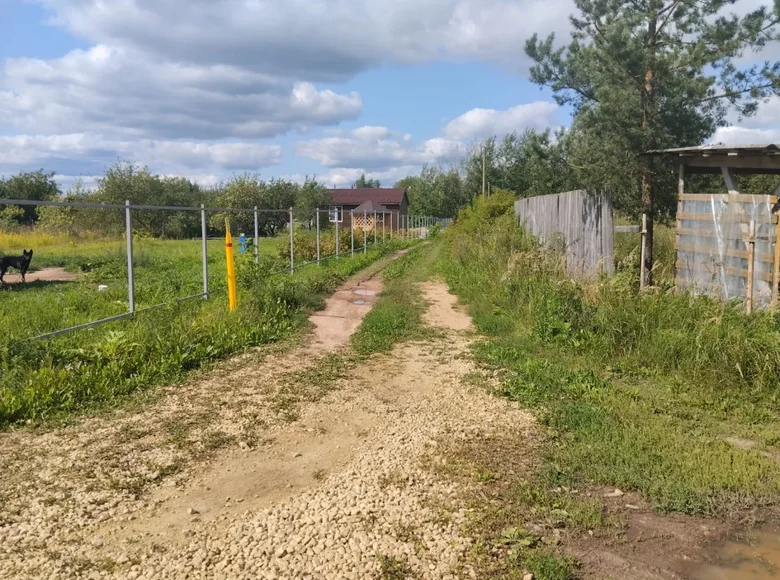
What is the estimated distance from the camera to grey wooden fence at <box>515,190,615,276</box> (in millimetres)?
9664

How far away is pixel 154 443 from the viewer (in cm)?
445

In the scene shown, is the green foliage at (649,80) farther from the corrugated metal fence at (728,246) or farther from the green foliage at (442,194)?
the green foliage at (442,194)

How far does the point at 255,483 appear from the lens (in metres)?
3.85

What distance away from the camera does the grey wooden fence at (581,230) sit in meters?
9.66

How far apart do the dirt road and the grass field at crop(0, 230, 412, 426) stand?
449 mm

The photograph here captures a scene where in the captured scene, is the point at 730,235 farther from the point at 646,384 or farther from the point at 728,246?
the point at 646,384

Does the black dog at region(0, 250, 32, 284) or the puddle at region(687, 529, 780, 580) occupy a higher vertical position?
the black dog at region(0, 250, 32, 284)

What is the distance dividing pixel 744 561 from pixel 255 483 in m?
2.73

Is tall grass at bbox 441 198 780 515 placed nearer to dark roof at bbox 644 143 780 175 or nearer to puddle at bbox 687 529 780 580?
puddle at bbox 687 529 780 580

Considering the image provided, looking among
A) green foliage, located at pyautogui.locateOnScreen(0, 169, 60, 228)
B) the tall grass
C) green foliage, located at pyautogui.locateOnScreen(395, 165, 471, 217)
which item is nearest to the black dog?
the tall grass

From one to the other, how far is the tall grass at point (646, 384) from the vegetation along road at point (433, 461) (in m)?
0.02

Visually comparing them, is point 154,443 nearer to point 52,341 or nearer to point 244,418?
point 244,418

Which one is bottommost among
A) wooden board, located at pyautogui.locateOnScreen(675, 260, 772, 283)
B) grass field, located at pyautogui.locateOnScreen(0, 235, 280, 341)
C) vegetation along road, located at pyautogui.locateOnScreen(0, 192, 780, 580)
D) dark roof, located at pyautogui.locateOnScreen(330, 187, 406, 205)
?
vegetation along road, located at pyautogui.locateOnScreen(0, 192, 780, 580)

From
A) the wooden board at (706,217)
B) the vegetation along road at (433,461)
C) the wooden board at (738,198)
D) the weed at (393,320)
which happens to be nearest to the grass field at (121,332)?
the vegetation along road at (433,461)
